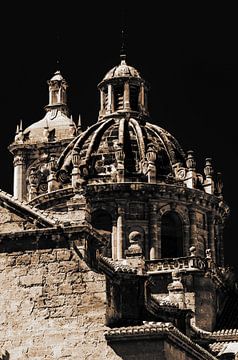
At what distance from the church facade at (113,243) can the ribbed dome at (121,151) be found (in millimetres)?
80

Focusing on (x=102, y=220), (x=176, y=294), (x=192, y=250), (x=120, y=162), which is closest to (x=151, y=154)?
(x=120, y=162)

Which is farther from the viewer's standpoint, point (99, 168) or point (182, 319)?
point (99, 168)

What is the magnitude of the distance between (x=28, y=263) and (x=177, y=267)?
1010 inches

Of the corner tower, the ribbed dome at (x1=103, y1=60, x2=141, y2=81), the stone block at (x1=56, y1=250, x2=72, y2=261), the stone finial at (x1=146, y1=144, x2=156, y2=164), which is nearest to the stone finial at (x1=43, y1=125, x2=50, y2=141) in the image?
the corner tower

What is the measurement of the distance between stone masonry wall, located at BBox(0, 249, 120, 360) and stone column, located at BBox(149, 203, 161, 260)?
27.4 m

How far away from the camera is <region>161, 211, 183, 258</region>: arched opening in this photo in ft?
229

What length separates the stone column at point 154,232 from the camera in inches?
2694

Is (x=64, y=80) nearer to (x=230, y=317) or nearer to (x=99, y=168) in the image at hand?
(x=99, y=168)

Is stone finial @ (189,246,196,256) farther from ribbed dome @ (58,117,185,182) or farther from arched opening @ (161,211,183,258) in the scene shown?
ribbed dome @ (58,117,185,182)

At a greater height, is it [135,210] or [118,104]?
[118,104]

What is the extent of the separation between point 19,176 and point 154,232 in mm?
16676

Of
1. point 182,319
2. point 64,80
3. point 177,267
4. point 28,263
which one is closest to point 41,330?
point 28,263

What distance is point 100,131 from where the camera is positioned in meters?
72.4

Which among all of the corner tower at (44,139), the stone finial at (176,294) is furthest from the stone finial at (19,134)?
the stone finial at (176,294)
